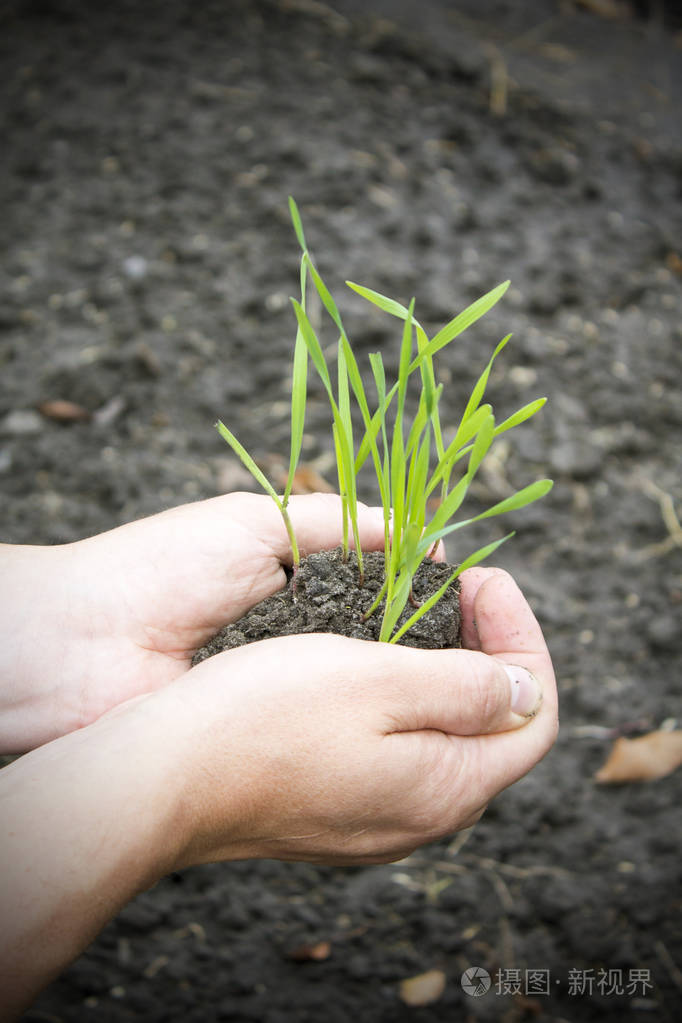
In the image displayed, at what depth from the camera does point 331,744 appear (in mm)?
708

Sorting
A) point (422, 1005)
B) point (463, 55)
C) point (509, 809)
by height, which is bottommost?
point (422, 1005)

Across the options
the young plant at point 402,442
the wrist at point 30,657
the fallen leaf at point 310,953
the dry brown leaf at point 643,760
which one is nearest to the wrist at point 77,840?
the wrist at point 30,657

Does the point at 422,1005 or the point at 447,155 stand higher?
the point at 447,155

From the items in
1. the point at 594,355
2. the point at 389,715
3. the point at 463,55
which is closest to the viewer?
the point at 389,715

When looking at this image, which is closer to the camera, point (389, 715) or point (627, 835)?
point (389, 715)

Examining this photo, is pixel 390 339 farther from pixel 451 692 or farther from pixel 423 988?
pixel 423 988

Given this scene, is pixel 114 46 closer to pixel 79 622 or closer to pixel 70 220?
pixel 70 220

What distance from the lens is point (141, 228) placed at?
1.80 meters

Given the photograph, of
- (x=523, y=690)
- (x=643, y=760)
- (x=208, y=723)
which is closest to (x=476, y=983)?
(x=643, y=760)

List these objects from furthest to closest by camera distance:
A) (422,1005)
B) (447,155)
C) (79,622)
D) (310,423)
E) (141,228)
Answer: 1. (447,155)
2. (141,228)
3. (310,423)
4. (422,1005)
5. (79,622)

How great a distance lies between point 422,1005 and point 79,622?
2.54 ft

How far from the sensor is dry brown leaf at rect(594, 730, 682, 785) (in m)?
1.27

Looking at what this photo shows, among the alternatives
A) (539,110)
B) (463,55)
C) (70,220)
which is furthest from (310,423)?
(463,55)

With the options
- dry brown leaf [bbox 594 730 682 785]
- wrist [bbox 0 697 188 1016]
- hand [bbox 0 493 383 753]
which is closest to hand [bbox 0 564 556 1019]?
A: wrist [bbox 0 697 188 1016]
